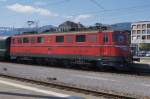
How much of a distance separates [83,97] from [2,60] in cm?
3413

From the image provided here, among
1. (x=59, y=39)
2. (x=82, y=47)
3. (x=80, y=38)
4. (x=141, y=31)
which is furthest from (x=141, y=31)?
(x=82, y=47)

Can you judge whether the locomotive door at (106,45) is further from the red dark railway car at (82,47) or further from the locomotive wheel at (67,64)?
→ the locomotive wheel at (67,64)

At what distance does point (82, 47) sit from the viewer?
30.9m

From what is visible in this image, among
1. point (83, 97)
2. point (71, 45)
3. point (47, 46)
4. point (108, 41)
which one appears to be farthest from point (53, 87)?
point (47, 46)

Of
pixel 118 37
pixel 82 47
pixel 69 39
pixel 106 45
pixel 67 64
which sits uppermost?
pixel 118 37

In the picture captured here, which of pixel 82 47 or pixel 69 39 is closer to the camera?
pixel 82 47

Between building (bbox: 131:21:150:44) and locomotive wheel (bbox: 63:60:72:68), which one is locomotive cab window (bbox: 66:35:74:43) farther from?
building (bbox: 131:21:150:44)

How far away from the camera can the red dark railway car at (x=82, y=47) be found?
28.5 meters

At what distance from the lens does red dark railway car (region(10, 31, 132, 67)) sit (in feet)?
93.7

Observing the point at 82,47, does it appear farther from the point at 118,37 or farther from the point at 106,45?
the point at 118,37

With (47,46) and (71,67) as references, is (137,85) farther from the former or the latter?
(47,46)

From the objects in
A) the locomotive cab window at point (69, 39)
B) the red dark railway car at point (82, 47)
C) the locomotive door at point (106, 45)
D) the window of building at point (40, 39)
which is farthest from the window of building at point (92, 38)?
the window of building at point (40, 39)

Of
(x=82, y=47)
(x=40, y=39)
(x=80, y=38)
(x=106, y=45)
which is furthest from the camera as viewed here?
(x=40, y=39)

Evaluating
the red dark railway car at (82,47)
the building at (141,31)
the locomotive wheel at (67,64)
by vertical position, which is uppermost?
the building at (141,31)
